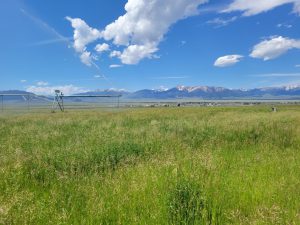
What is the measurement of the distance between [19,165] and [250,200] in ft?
16.0

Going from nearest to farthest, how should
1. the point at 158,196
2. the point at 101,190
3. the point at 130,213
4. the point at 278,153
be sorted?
the point at 130,213 → the point at 158,196 → the point at 101,190 → the point at 278,153

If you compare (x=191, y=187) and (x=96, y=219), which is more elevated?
(x=191, y=187)

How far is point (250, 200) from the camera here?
Answer: 557 centimetres

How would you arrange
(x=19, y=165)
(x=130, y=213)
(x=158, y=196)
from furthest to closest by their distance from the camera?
(x=19, y=165) → (x=158, y=196) → (x=130, y=213)

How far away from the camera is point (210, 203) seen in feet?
16.2

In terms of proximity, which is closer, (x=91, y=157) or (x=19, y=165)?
(x=19, y=165)

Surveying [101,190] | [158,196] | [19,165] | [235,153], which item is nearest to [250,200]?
[158,196]

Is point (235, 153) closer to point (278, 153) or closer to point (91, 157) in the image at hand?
point (278, 153)

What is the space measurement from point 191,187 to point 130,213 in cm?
103

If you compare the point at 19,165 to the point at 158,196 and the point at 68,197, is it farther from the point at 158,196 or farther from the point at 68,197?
the point at 158,196

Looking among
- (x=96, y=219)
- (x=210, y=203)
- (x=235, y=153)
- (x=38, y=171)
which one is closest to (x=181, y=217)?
(x=210, y=203)

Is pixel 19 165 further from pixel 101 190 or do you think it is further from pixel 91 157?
pixel 101 190

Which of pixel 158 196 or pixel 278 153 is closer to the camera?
pixel 158 196

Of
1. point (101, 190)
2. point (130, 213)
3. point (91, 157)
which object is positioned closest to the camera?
point (130, 213)
